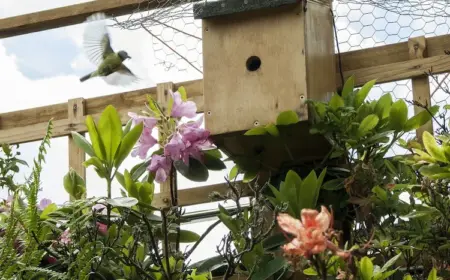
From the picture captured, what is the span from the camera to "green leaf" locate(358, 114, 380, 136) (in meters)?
2.04

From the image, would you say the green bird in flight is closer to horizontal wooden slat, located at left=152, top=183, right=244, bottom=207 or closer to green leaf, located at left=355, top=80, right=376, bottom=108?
horizontal wooden slat, located at left=152, top=183, right=244, bottom=207

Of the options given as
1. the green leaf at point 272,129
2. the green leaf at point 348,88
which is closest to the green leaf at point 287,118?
the green leaf at point 272,129

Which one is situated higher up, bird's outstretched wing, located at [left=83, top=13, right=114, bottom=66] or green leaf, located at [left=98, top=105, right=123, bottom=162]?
bird's outstretched wing, located at [left=83, top=13, right=114, bottom=66]

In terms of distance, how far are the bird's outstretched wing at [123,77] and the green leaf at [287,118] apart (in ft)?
1.89

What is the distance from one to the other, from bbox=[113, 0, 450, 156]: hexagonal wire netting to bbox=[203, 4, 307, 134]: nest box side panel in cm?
10

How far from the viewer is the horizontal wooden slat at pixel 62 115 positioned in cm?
254

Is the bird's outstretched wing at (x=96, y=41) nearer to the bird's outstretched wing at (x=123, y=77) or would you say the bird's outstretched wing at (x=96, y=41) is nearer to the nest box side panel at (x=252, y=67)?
the bird's outstretched wing at (x=123, y=77)

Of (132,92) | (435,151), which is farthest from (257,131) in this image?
(132,92)

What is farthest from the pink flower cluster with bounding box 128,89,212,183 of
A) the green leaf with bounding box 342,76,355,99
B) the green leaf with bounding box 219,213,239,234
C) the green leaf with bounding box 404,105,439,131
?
the green leaf with bounding box 404,105,439,131

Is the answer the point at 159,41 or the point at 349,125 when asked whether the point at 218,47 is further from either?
the point at 349,125

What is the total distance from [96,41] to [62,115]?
0.26 m

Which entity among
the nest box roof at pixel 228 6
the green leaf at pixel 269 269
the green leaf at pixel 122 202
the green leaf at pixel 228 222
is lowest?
the green leaf at pixel 269 269

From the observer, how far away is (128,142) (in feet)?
6.45

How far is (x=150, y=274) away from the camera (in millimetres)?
1854
